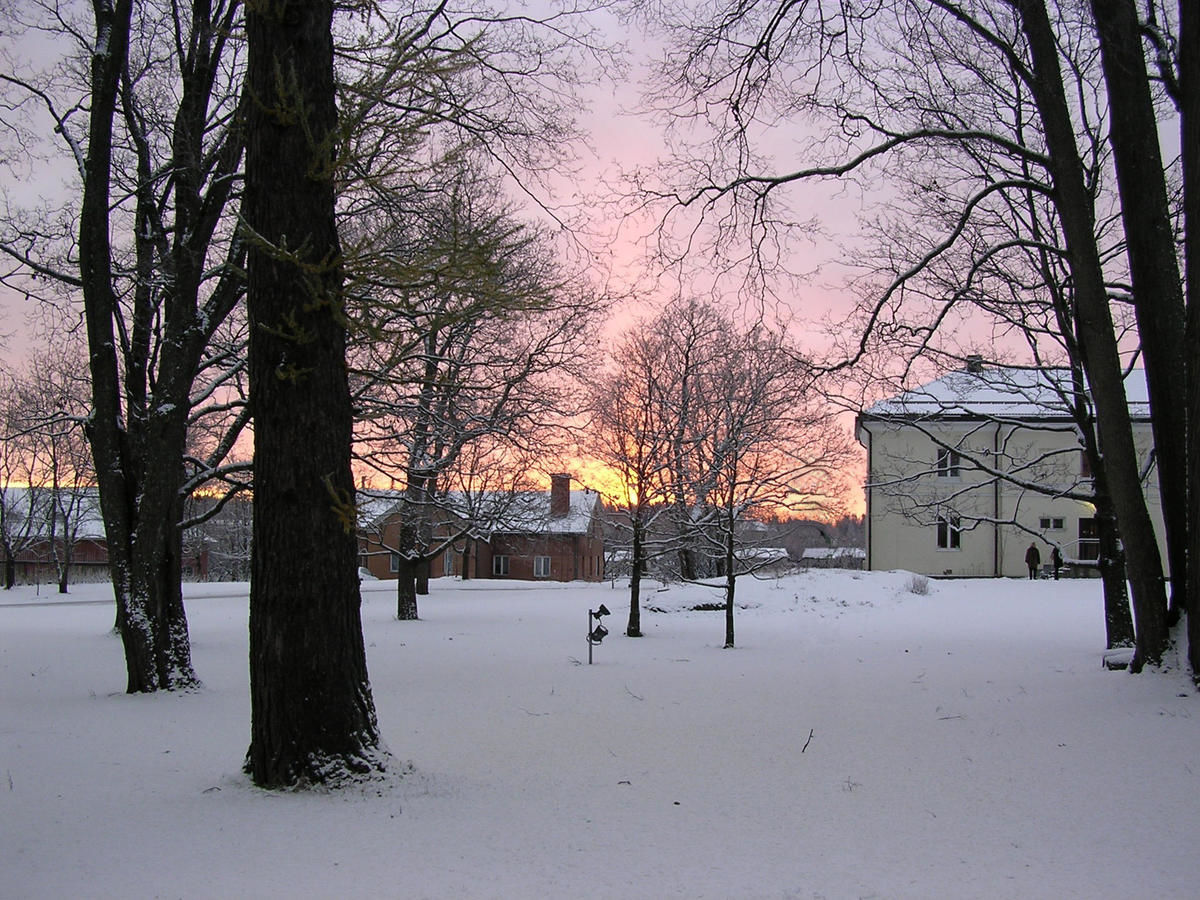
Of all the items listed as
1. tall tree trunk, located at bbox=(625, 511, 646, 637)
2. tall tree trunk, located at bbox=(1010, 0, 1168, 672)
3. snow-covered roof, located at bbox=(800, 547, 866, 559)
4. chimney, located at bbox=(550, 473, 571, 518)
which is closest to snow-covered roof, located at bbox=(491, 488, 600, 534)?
chimney, located at bbox=(550, 473, 571, 518)

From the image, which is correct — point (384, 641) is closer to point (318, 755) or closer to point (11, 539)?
point (318, 755)

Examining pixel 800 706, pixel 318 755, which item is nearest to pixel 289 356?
pixel 318 755

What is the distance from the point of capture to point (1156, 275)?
8.89m

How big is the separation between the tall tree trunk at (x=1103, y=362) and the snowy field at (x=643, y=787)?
71cm

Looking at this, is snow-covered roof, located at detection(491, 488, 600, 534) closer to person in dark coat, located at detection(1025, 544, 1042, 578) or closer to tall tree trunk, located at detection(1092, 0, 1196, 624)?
tall tree trunk, located at detection(1092, 0, 1196, 624)

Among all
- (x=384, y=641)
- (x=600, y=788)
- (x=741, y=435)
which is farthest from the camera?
(x=741, y=435)

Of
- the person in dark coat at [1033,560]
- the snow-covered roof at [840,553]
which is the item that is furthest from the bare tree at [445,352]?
the snow-covered roof at [840,553]

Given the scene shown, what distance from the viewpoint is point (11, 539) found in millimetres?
39469

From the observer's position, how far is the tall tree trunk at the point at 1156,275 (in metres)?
8.78

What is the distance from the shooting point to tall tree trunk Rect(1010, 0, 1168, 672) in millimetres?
8891

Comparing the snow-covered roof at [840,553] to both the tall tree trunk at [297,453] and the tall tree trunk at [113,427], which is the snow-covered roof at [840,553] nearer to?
the tall tree trunk at [113,427]

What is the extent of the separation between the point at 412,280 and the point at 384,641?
501 inches

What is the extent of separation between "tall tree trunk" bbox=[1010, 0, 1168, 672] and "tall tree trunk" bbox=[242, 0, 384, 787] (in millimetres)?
7158

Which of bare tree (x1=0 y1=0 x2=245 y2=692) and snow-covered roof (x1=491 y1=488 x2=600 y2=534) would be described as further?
snow-covered roof (x1=491 y1=488 x2=600 y2=534)
